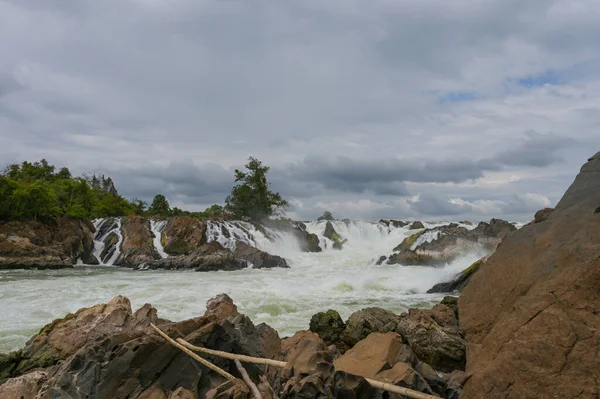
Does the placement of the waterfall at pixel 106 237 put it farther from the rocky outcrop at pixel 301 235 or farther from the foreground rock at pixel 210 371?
the foreground rock at pixel 210 371

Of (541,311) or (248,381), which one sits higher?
(541,311)

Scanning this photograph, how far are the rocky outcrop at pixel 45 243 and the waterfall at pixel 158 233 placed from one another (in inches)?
195

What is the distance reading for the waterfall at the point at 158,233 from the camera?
34.7 metres

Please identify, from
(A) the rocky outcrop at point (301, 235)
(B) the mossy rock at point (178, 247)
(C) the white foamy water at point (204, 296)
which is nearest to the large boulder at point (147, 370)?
(C) the white foamy water at point (204, 296)

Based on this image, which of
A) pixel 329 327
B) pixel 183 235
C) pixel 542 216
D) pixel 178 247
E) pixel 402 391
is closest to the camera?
pixel 402 391

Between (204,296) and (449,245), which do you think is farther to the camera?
(449,245)

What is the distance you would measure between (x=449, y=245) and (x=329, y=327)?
21305 mm

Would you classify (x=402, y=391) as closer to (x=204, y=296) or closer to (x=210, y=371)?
(x=210, y=371)

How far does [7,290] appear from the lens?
17.3 metres

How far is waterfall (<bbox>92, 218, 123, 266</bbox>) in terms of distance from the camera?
111 ft

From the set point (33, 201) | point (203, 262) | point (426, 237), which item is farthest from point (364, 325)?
point (33, 201)

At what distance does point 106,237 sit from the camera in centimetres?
3644

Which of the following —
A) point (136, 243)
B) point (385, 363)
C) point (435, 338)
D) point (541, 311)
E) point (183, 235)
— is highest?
point (183, 235)

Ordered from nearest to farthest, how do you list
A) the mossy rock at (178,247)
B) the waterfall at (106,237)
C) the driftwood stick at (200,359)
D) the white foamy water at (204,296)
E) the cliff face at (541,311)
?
the cliff face at (541,311)
the driftwood stick at (200,359)
the white foamy water at (204,296)
the waterfall at (106,237)
the mossy rock at (178,247)
